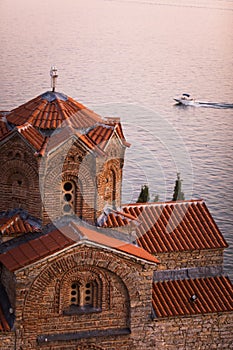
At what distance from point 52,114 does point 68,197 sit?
221 cm

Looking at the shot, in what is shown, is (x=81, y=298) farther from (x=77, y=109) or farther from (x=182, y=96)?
(x=182, y=96)

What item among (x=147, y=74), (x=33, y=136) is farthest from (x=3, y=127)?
(x=147, y=74)

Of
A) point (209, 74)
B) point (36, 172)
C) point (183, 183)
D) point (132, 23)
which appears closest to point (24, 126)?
point (36, 172)

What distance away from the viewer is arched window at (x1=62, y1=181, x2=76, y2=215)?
21.7m

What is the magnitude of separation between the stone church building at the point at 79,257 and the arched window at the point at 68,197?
3 centimetres

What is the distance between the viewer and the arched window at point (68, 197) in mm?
21734

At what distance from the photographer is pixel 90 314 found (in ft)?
69.6

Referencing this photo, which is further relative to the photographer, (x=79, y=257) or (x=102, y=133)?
(x=102, y=133)

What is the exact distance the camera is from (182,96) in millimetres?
70938

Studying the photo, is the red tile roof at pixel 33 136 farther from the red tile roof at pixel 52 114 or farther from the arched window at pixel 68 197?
the arched window at pixel 68 197

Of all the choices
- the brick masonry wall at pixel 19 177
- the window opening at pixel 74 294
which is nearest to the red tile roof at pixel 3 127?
the brick masonry wall at pixel 19 177

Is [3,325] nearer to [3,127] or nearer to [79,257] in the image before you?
[79,257]

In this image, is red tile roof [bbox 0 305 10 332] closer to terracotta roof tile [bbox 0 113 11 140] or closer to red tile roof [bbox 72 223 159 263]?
red tile roof [bbox 72 223 159 263]

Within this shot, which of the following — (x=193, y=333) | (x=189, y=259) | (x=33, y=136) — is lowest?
(x=193, y=333)
